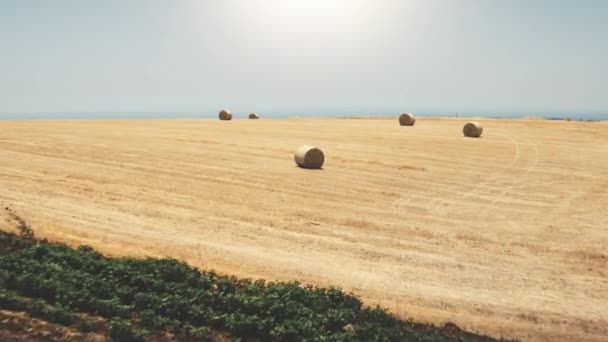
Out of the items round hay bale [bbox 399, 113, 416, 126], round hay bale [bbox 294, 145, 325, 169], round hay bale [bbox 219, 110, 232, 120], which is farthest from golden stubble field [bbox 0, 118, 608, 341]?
round hay bale [bbox 219, 110, 232, 120]

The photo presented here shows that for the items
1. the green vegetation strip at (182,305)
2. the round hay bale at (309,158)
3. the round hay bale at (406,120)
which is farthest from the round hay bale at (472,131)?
the green vegetation strip at (182,305)

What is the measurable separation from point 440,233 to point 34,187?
49.3 ft

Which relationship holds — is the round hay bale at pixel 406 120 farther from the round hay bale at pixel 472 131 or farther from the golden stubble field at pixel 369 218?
the golden stubble field at pixel 369 218

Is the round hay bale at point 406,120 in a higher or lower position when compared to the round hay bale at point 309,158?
higher

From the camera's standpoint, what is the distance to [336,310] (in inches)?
411

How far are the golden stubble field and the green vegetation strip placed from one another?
130 centimetres

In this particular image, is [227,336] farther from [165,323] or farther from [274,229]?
[274,229]

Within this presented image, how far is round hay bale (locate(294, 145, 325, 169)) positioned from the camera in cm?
2630

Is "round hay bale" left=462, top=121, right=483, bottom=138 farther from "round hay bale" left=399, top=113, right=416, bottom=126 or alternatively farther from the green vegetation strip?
the green vegetation strip

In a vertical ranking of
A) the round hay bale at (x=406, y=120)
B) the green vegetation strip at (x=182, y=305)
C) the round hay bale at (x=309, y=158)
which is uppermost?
Answer: the round hay bale at (x=406, y=120)

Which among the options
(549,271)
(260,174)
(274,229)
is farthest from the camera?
(260,174)

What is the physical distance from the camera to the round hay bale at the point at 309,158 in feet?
86.3

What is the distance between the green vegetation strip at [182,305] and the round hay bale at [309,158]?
1469 cm

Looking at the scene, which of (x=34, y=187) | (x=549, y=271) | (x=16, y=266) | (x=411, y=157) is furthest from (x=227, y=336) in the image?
(x=411, y=157)
